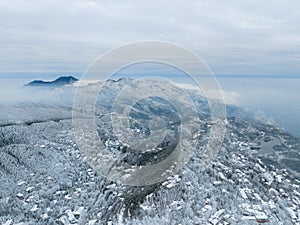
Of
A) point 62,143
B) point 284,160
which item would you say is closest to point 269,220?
point 62,143

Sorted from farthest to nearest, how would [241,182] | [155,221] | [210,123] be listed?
[210,123] < [241,182] < [155,221]

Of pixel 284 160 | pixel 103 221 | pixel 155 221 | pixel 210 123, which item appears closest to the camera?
pixel 155 221

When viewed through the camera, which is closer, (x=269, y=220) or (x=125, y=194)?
(x=269, y=220)

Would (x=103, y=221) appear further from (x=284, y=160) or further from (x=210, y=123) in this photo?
(x=284, y=160)

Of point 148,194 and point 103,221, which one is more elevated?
point 148,194

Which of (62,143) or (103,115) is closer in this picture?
(62,143)

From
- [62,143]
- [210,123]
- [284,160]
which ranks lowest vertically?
[284,160]

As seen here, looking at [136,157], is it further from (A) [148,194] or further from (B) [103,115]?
(B) [103,115]

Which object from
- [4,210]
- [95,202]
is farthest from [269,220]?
[4,210]

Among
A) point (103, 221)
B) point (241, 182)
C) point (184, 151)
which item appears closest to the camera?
point (103, 221)
